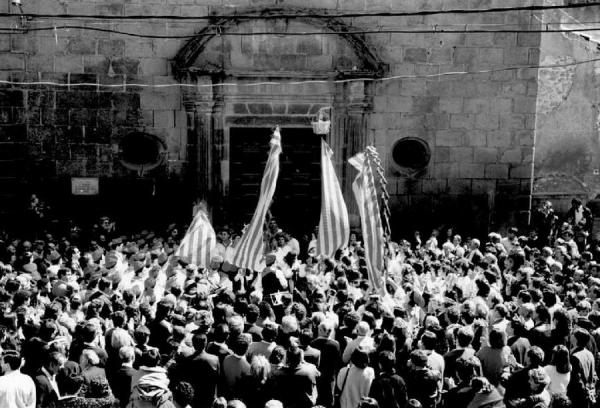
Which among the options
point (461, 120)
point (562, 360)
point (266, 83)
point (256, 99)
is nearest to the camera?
point (562, 360)

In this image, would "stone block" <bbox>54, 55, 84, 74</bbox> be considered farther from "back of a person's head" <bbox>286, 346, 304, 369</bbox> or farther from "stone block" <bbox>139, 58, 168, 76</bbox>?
"back of a person's head" <bbox>286, 346, 304, 369</bbox>

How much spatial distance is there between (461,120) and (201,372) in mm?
11387

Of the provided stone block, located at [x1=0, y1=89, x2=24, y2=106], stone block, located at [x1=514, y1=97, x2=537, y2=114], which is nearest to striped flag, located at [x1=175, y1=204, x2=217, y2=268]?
stone block, located at [x1=0, y1=89, x2=24, y2=106]

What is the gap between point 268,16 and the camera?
16.0 meters

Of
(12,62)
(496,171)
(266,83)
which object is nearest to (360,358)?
(266,83)

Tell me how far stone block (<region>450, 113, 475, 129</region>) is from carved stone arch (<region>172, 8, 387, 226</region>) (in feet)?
6.34

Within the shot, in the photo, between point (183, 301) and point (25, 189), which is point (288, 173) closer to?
point (25, 189)

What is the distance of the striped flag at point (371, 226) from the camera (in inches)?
414

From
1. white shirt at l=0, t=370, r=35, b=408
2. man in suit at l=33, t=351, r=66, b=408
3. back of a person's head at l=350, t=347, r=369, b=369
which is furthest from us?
back of a person's head at l=350, t=347, r=369, b=369

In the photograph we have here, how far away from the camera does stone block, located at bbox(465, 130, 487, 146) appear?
674 inches

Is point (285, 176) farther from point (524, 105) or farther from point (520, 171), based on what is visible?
point (524, 105)

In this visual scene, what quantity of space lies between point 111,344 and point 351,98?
403 inches

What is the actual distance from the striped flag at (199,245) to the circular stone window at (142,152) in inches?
184

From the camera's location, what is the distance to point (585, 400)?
7.32 m
